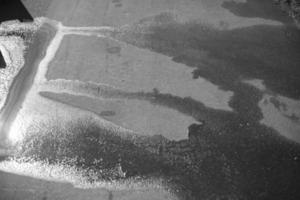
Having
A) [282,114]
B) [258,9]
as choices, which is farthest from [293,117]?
[258,9]

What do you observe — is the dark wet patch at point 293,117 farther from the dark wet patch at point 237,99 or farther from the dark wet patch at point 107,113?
the dark wet patch at point 107,113

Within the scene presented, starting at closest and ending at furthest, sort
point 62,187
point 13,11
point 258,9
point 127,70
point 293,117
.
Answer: point 62,187, point 293,117, point 127,70, point 13,11, point 258,9

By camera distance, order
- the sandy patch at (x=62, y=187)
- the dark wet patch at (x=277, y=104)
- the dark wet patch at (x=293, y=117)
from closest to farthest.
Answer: the sandy patch at (x=62, y=187), the dark wet patch at (x=293, y=117), the dark wet patch at (x=277, y=104)

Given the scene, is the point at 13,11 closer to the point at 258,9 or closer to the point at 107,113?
the point at 107,113

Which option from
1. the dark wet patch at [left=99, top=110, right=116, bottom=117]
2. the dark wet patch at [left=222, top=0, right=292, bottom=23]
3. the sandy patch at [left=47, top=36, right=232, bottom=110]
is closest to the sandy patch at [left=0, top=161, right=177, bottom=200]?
the dark wet patch at [left=99, top=110, right=116, bottom=117]

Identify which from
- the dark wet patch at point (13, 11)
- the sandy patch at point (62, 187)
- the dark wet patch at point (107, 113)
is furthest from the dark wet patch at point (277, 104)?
the dark wet patch at point (13, 11)

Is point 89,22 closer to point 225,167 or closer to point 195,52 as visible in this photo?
point 195,52
